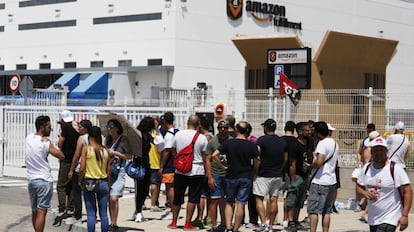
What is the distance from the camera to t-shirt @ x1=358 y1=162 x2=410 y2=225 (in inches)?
319

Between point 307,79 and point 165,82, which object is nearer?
point 307,79

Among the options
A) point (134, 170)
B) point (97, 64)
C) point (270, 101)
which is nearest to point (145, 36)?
point (97, 64)

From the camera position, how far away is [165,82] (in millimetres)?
49094

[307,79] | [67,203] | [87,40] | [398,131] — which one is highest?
[87,40]

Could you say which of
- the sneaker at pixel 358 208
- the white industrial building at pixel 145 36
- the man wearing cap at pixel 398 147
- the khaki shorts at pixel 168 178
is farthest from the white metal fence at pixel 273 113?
the white industrial building at pixel 145 36

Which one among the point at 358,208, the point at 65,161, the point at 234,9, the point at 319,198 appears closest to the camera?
the point at 319,198

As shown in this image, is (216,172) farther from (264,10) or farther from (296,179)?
(264,10)

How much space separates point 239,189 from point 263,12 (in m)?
42.5

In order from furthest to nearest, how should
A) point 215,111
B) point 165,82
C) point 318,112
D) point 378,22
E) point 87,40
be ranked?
point 378,22 → point 87,40 → point 165,82 → point 215,111 → point 318,112

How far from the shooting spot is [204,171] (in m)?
12.3

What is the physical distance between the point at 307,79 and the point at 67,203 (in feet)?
26.8

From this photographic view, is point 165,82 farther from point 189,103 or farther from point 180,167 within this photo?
point 180,167

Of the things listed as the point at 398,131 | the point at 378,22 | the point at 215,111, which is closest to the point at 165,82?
the point at 378,22

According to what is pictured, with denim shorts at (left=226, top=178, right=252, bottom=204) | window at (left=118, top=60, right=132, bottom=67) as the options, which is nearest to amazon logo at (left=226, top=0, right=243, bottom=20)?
window at (left=118, top=60, right=132, bottom=67)
